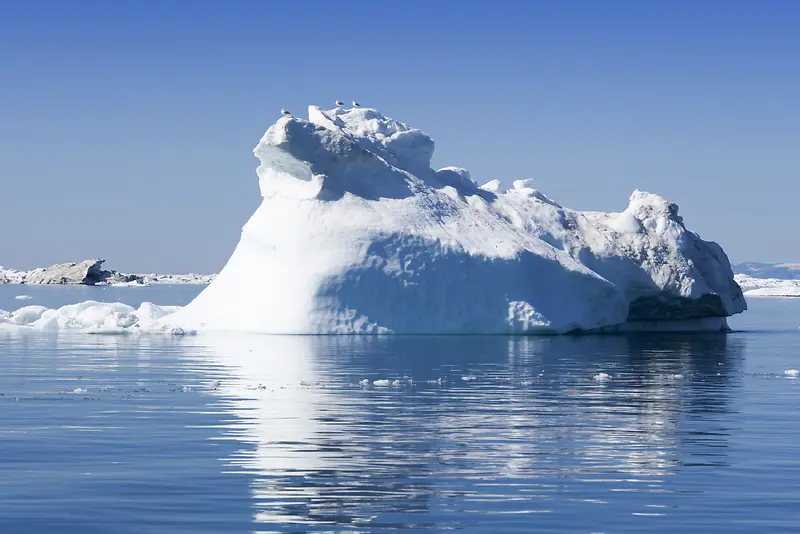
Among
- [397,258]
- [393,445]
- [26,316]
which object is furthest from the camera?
[26,316]

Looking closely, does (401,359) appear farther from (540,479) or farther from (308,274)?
(540,479)

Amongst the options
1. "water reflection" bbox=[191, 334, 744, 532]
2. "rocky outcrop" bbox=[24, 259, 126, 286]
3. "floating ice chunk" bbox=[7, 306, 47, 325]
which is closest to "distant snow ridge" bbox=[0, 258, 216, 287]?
"rocky outcrop" bbox=[24, 259, 126, 286]

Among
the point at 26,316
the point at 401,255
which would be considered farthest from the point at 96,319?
the point at 401,255

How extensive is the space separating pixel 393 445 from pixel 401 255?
861 inches

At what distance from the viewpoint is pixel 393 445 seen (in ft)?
48.3

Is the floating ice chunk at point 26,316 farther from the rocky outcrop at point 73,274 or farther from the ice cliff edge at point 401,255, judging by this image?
the rocky outcrop at point 73,274

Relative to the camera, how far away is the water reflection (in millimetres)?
11078

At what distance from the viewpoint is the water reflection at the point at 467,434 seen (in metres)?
11.1

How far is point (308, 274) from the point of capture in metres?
35.7

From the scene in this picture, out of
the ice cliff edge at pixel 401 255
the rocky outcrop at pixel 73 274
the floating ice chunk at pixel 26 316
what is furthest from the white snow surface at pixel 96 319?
the rocky outcrop at pixel 73 274

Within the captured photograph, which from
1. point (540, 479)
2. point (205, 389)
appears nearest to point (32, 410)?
point (205, 389)

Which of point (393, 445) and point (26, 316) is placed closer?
point (393, 445)

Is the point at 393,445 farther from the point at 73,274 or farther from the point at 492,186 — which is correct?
the point at 73,274

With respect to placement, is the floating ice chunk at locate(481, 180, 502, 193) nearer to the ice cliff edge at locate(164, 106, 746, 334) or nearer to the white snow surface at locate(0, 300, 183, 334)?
the ice cliff edge at locate(164, 106, 746, 334)
